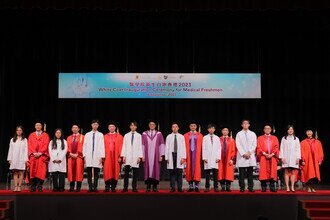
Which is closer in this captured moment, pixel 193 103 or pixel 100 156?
pixel 100 156

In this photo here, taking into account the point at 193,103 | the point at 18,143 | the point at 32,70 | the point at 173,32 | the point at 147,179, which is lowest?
the point at 147,179

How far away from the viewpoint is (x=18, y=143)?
8.88 metres

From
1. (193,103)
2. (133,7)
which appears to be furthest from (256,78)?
(133,7)

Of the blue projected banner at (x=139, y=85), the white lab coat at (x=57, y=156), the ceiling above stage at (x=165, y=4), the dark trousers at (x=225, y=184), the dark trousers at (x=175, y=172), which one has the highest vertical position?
the ceiling above stage at (x=165, y=4)

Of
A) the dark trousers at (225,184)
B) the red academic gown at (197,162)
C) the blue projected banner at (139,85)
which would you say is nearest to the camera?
the red academic gown at (197,162)

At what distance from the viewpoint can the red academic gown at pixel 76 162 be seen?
8633 mm

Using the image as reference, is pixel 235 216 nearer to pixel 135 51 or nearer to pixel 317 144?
pixel 317 144

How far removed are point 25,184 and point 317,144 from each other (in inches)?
253

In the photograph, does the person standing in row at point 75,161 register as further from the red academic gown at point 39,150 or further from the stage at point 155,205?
the stage at point 155,205

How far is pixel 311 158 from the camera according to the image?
922 cm

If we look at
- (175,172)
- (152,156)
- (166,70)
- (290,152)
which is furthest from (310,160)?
(166,70)

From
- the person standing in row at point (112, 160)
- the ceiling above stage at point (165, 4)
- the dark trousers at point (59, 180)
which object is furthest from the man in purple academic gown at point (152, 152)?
the ceiling above stage at point (165, 4)

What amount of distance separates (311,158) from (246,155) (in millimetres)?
1586

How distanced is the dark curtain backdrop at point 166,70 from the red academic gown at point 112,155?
10.5ft
